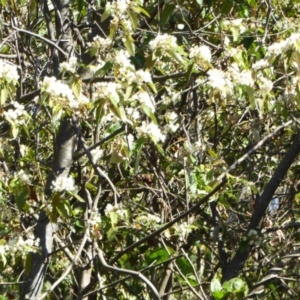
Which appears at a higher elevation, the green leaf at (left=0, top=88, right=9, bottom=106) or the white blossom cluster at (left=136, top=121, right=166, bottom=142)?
the green leaf at (left=0, top=88, right=9, bottom=106)

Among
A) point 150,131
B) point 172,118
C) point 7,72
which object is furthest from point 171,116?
point 7,72

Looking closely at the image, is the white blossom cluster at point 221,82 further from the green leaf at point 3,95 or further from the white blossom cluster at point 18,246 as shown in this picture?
the white blossom cluster at point 18,246

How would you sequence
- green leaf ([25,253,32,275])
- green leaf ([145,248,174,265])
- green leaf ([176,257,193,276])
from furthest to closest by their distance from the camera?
green leaf ([176,257,193,276]) → green leaf ([145,248,174,265]) → green leaf ([25,253,32,275])

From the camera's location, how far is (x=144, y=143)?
3246 millimetres

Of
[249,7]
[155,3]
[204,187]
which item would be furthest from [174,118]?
[249,7]

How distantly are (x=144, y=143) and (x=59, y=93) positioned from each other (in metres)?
0.64

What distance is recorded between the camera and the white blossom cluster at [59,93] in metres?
2.70

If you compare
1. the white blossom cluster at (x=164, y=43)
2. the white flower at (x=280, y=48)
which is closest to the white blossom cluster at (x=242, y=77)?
the white flower at (x=280, y=48)

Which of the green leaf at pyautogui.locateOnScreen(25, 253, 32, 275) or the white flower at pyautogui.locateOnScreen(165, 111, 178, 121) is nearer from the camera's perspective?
the green leaf at pyautogui.locateOnScreen(25, 253, 32, 275)

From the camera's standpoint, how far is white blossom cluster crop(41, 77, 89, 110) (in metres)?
2.70

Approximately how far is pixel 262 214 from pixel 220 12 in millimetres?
1182

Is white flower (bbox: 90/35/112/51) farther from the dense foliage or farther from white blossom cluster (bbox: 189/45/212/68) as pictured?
white blossom cluster (bbox: 189/45/212/68)

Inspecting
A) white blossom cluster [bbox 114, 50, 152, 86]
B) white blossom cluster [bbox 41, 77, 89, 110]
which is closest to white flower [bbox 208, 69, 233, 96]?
white blossom cluster [bbox 114, 50, 152, 86]

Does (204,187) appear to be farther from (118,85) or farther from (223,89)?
(118,85)
